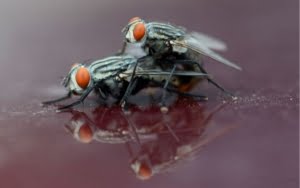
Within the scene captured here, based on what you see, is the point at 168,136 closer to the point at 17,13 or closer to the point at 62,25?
the point at 62,25

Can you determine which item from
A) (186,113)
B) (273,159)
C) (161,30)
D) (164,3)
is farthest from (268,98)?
(164,3)

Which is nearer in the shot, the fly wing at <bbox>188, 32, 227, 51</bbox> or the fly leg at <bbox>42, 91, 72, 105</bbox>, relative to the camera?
the fly leg at <bbox>42, 91, 72, 105</bbox>

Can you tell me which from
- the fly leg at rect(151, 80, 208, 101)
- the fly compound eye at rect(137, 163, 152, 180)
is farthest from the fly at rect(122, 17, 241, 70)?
the fly compound eye at rect(137, 163, 152, 180)

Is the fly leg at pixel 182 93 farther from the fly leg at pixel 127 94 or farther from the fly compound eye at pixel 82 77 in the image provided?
the fly compound eye at pixel 82 77

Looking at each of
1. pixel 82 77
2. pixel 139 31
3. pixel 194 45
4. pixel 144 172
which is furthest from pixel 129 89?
pixel 144 172

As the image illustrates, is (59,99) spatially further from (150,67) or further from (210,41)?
(210,41)

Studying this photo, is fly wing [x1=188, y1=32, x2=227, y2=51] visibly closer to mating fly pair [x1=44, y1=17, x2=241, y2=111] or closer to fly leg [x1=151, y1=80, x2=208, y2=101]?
mating fly pair [x1=44, y1=17, x2=241, y2=111]

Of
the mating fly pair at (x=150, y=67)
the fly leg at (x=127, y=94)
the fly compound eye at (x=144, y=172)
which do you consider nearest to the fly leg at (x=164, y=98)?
the mating fly pair at (x=150, y=67)

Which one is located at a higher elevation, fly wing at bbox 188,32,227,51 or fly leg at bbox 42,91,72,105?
fly leg at bbox 42,91,72,105
